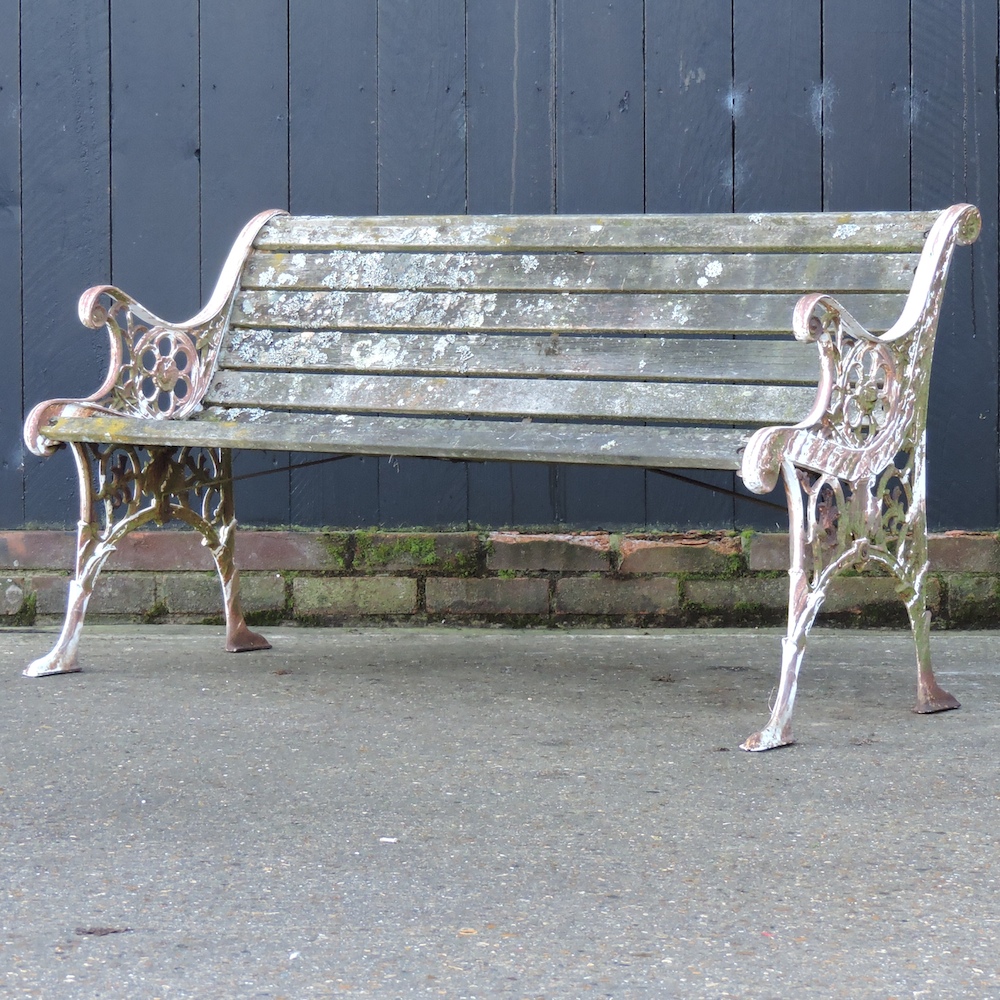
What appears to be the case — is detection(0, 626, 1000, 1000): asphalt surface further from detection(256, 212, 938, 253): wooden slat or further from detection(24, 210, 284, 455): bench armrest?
detection(256, 212, 938, 253): wooden slat

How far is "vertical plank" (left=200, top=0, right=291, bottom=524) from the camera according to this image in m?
3.62

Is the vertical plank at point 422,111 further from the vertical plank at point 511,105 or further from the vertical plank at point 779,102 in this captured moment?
the vertical plank at point 779,102

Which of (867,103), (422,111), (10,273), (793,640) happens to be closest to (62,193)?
(10,273)

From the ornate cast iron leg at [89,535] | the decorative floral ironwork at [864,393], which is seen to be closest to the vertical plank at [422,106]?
the ornate cast iron leg at [89,535]

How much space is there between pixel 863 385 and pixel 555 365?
758 millimetres

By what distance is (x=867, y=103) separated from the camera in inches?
138

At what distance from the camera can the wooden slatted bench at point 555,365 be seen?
8.21 ft

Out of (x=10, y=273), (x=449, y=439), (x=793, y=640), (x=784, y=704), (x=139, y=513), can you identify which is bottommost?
(x=784, y=704)

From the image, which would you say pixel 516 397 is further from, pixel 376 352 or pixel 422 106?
pixel 422 106

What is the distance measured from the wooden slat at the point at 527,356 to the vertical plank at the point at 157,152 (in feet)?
1.76

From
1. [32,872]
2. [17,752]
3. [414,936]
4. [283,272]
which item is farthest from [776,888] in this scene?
[283,272]

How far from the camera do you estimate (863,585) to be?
353 cm

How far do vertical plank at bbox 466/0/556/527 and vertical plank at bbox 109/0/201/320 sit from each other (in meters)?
0.75

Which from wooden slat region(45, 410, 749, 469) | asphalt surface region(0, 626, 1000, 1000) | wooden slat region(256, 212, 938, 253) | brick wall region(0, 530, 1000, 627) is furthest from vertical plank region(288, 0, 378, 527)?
asphalt surface region(0, 626, 1000, 1000)
